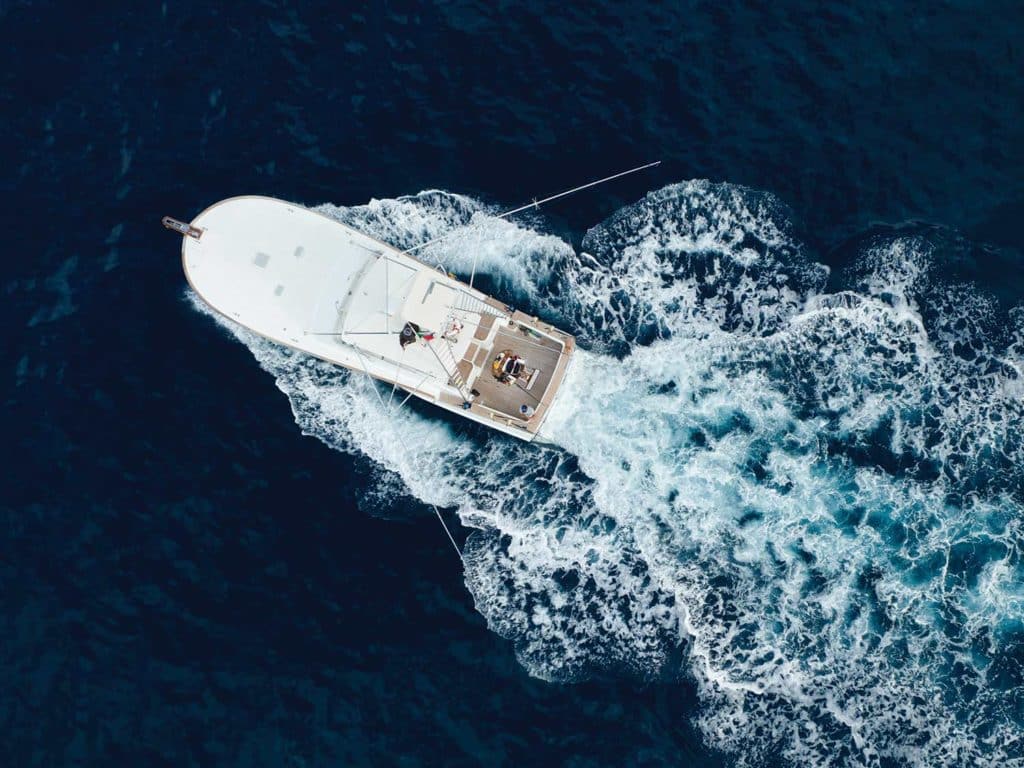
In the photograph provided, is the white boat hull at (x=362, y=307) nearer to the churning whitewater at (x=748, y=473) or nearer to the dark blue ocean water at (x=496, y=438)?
the churning whitewater at (x=748, y=473)

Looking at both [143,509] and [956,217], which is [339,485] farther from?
[956,217]

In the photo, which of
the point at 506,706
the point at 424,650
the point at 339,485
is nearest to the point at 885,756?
the point at 506,706

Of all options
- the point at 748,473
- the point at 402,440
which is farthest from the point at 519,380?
the point at 748,473

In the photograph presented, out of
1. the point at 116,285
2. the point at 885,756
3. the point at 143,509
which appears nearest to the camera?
the point at 885,756

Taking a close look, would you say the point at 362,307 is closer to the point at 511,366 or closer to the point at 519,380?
the point at 511,366

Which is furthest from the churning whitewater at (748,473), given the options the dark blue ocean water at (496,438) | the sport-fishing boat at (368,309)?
the sport-fishing boat at (368,309)

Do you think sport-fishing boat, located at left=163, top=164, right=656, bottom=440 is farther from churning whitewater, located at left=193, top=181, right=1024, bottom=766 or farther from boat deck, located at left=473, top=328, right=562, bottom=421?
churning whitewater, located at left=193, top=181, right=1024, bottom=766
